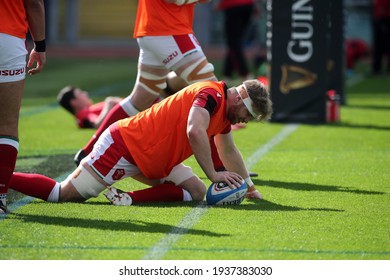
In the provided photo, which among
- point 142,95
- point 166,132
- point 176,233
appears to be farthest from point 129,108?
point 176,233

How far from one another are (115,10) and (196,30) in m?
2.66

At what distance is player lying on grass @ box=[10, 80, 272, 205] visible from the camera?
6.87 meters

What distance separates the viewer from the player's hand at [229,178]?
6929mm

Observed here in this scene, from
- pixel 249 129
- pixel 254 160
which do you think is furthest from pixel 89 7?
pixel 254 160

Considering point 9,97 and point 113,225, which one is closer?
point 113,225

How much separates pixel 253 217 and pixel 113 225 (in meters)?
0.95

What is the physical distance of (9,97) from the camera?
22.0 feet

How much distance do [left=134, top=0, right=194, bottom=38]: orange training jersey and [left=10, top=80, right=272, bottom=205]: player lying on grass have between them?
4.77 feet

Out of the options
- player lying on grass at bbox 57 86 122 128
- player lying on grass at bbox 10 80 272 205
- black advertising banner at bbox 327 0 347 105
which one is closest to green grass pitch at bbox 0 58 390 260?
player lying on grass at bbox 10 80 272 205

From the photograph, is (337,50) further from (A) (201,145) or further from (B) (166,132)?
(A) (201,145)

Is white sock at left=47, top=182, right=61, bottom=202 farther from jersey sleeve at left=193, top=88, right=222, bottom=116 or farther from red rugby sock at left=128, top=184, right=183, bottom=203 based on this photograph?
jersey sleeve at left=193, top=88, right=222, bottom=116

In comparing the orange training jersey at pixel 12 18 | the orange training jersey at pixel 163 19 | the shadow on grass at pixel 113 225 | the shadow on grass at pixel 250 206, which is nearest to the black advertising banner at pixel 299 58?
the orange training jersey at pixel 163 19

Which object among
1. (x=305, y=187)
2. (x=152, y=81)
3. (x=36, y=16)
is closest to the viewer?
(x=36, y=16)

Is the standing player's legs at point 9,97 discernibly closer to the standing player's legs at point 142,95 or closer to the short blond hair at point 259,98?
the short blond hair at point 259,98
